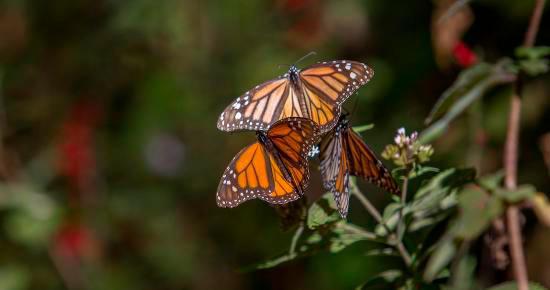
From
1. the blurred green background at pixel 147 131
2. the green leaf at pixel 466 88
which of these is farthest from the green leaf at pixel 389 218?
the blurred green background at pixel 147 131

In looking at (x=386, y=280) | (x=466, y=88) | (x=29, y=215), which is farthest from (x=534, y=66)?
(x=29, y=215)

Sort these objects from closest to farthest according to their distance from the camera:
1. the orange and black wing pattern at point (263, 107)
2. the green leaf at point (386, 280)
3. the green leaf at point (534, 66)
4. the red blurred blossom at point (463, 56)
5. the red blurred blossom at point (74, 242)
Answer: the green leaf at point (386, 280)
the green leaf at point (534, 66)
the orange and black wing pattern at point (263, 107)
the red blurred blossom at point (463, 56)
the red blurred blossom at point (74, 242)

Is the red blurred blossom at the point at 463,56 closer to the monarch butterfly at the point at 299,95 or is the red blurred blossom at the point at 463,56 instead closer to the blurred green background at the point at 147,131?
the monarch butterfly at the point at 299,95

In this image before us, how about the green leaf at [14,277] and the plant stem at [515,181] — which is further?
the green leaf at [14,277]

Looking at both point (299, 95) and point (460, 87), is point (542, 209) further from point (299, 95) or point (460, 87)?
point (299, 95)

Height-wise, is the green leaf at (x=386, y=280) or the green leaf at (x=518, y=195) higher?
the green leaf at (x=518, y=195)

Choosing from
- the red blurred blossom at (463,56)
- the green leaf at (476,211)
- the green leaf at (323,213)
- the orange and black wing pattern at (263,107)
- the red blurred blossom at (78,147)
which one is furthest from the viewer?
the red blurred blossom at (78,147)

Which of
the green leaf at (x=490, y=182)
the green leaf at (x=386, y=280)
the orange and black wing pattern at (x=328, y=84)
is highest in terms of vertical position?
the orange and black wing pattern at (x=328, y=84)
